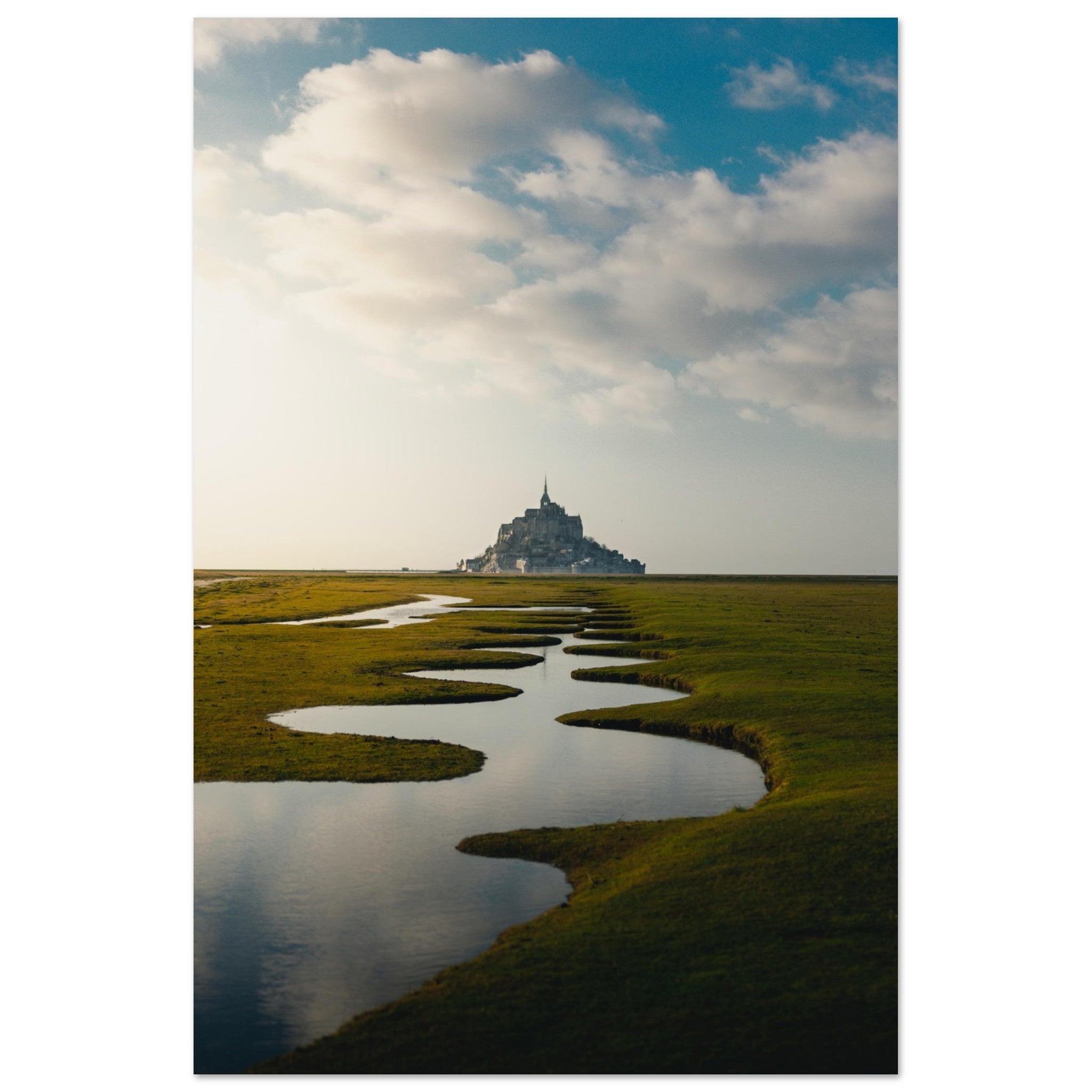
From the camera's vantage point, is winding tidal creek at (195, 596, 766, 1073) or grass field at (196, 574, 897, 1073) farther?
winding tidal creek at (195, 596, 766, 1073)

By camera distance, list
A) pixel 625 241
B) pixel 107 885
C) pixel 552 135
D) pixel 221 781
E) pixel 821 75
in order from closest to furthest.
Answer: pixel 107 885 < pixel 821 75 < pixel 552 135 < pixel 625 241 < pixel 221 781

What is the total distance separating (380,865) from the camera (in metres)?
15.9

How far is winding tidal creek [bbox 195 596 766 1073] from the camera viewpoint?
11.5 meters

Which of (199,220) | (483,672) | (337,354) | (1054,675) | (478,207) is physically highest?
(478,207)

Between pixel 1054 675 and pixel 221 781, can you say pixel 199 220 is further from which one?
pixel 1054 675

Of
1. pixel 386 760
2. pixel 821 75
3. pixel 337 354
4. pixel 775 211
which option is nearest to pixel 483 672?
pixel 386 760

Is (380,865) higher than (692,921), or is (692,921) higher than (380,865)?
(692,921)

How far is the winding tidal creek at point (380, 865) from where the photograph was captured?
37.6ft

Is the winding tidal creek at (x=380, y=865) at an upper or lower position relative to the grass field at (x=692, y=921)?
lower

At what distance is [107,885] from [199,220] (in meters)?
10.8

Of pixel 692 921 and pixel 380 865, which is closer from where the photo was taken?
pixel 692 921

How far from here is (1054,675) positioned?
11.5 metres

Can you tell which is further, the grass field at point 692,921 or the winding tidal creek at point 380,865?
the winding tidal creek at point 380,865

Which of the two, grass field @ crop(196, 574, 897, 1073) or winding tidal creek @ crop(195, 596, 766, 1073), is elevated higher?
grass field @ crop(196, 574, 897, 1073)
